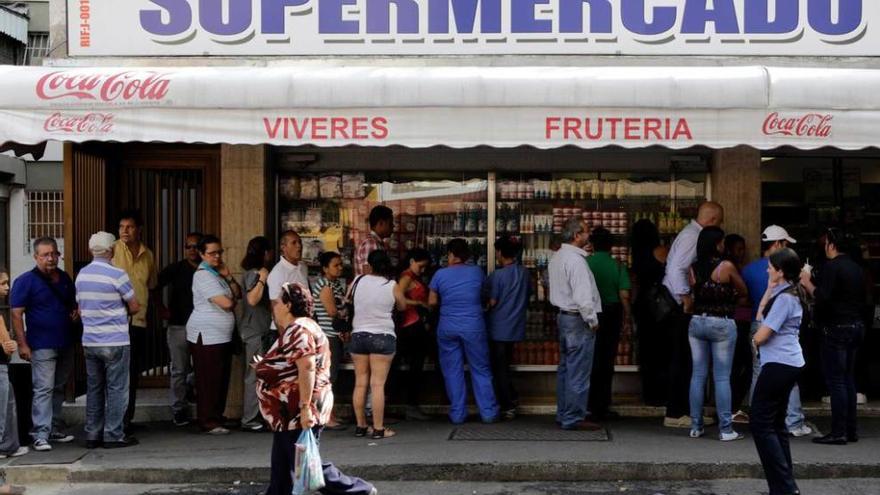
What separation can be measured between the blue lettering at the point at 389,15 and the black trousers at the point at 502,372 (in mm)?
2971

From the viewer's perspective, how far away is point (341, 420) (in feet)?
32.9

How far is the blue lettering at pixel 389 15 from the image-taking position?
9.70 metres

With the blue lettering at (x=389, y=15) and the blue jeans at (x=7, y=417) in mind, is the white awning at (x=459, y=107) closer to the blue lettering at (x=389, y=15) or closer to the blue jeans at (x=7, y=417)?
the blue lettering at (x=389, y=15)

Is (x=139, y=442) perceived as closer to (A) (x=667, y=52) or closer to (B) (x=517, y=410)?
(B) (x=517, y=410)

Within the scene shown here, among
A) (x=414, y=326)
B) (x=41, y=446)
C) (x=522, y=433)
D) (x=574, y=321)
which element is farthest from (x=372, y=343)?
(x=41, y=446)

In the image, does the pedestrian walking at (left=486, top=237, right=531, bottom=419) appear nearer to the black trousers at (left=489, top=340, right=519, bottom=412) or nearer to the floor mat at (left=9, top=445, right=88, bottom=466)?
the black trousers at (left=489, top=340, right=519, bottom=412)

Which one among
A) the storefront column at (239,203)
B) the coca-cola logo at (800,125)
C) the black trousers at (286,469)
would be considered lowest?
the black trousers at (286,469)

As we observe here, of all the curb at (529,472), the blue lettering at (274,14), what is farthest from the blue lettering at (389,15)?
the curb at (529,472)

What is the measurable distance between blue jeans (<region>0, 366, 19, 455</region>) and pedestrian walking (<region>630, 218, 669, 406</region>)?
5.57 meters

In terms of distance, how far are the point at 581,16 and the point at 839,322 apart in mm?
3449

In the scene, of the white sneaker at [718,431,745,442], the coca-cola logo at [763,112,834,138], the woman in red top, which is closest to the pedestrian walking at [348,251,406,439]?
the woman in red top

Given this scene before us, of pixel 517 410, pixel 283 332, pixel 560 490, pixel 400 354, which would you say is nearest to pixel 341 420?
pixel 400 354

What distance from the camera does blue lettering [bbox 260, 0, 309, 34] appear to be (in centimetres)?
973

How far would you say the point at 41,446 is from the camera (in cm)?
879
